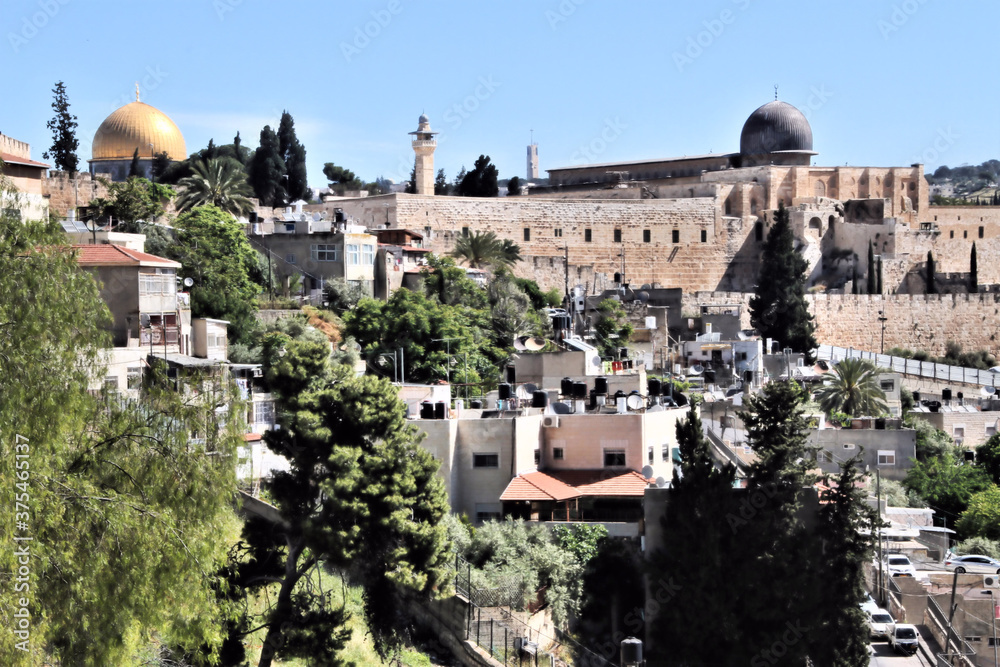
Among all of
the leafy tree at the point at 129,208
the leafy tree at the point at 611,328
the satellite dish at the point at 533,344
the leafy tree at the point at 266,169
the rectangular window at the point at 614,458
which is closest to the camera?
the rectangular window at the point at 614,458

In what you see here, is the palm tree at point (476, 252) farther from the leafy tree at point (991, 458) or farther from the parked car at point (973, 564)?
the parked car at point (973, 564)

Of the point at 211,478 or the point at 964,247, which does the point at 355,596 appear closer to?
the point at 211,478

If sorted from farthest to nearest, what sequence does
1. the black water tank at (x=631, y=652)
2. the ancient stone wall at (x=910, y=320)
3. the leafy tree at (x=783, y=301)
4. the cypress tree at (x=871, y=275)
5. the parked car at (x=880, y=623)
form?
the cypress tree at (x=871, y=275), the ancient stone wall at (x=910, y=320), the leafy tree at (x=783, y=301), the parked car at (x=880, y=623), the black water tank at (x=631, y=652)

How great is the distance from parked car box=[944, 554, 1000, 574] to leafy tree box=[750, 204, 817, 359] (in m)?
17.8

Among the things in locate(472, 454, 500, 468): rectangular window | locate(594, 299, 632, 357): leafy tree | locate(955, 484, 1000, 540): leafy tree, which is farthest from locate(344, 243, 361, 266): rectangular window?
locate(955, 484, 1000, 540): leafy tree

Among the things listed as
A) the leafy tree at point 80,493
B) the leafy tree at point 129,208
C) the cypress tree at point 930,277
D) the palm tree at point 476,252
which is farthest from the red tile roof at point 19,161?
the cypress tree at point 930,277

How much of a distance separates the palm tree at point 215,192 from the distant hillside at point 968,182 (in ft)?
281

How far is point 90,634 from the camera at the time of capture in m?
7.86

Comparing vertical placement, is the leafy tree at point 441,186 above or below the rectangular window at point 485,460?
above

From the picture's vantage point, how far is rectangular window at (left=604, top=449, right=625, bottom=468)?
1745 cm

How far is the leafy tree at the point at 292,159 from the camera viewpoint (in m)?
42.6

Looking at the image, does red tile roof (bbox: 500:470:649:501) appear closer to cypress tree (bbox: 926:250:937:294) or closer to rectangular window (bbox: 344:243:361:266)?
rectangular window (bbox: 344:243:361:266)

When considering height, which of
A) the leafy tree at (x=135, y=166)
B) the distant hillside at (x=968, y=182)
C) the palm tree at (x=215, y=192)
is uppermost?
the distant hillside at (x=968, y=182)

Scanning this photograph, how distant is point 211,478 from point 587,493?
26.9 ft
